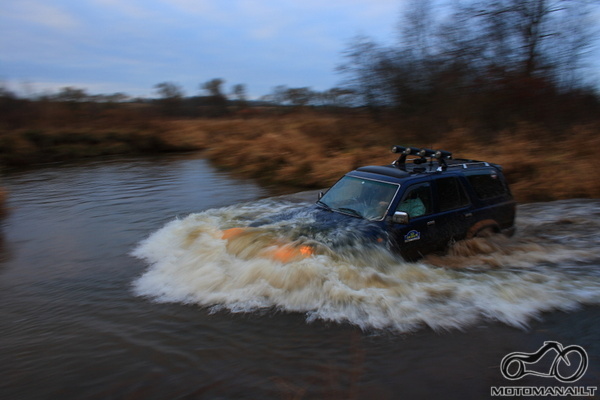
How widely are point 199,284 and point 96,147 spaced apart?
89.8 ft

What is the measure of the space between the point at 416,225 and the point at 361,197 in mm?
938

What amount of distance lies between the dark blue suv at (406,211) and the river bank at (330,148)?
20.5ft

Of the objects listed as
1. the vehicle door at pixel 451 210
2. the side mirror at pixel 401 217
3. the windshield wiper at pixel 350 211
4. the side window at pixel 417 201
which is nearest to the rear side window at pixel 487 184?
the vehicle door at pixel 451 210

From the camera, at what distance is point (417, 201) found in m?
6.78

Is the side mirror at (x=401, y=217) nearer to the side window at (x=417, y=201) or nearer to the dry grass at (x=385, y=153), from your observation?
the side window at (x=417, y=201)

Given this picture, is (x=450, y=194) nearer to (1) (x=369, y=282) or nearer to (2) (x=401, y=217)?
(2) (x=401, y=217)

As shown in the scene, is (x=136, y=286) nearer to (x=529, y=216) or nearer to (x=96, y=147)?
(x=529, y=216)

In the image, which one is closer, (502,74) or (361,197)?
(361,197)

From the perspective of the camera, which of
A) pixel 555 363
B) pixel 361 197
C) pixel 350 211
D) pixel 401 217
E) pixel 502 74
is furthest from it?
pixel 502 74

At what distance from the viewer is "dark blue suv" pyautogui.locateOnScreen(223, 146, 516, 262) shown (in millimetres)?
6273

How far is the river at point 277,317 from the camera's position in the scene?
434cm

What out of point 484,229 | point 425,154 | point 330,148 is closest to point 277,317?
point 425,154

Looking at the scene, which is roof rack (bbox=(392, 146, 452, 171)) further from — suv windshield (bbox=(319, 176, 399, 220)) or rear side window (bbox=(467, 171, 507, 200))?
suv windshield (bbox=(319, 176, 399, 220))

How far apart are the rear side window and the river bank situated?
19.2 feet
